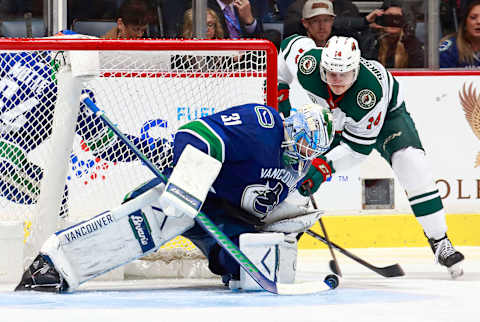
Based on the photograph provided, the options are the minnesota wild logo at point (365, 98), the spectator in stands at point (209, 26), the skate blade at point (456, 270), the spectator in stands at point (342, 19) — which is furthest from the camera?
the spectator in stands at point (342, 19)

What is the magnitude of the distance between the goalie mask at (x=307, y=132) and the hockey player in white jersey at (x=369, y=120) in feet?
3.72

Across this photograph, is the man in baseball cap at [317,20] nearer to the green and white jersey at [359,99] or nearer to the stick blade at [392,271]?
the green and white jersey at [359,99]

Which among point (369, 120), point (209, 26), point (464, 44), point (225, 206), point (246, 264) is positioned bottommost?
point (246, 264)

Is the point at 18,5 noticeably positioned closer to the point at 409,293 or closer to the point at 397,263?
the point at 397,263

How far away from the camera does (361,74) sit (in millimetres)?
4926

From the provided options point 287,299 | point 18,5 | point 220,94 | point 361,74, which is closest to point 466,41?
point 361,74

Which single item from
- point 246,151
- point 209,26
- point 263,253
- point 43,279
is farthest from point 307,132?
point 209,26

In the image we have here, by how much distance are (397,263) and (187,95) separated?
128cm

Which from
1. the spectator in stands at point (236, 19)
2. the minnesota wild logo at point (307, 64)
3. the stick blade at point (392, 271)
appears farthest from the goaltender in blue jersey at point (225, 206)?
the spectator in stands at point (236, 19)

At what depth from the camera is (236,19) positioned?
5.70 m

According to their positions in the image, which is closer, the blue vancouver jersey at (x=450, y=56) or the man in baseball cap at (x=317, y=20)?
the man in baseball cap at (x=317, y=20)

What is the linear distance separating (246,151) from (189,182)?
0.32 metres

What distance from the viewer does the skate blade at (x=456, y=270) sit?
4602 millimetres

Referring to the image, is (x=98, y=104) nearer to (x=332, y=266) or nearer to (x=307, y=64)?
(x=307, y=64)
